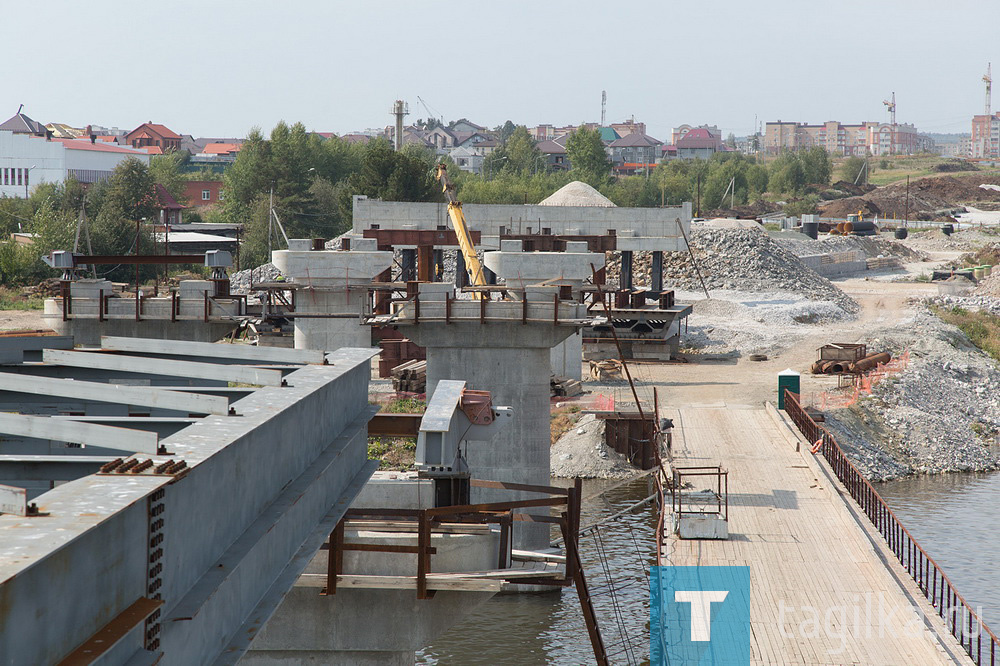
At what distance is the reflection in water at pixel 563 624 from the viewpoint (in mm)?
21578

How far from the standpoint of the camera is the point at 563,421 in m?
37.0

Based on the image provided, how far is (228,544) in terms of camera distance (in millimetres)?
8094

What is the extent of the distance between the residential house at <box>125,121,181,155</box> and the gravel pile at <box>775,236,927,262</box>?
118m

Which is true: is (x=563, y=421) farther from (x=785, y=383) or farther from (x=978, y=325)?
(x=978, y=325)

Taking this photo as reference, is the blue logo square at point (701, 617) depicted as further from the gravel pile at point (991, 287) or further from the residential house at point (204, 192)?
the residential house at point (204, 192)

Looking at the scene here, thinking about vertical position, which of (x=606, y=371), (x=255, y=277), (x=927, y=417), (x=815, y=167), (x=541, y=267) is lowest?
(x=927, y=417)

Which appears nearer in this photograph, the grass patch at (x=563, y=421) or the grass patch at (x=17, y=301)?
the grass patch at (x=563, y=421)

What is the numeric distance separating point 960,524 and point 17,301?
186 feet

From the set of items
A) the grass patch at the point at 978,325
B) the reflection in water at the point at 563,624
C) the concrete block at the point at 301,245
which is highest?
the concrete block at the point at 301,245

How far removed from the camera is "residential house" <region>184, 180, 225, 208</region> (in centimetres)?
13788

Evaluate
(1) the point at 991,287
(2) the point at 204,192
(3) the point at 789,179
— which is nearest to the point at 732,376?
(1) the point at 991,287

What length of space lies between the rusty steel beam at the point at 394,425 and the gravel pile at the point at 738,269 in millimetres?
53507

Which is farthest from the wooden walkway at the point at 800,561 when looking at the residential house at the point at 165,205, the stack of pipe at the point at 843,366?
the residential house at the point at 165,205

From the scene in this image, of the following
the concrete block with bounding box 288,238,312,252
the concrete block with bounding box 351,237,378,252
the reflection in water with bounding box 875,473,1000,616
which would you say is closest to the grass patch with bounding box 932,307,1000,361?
the reflection in water with bounding box 875,473,1000,616
